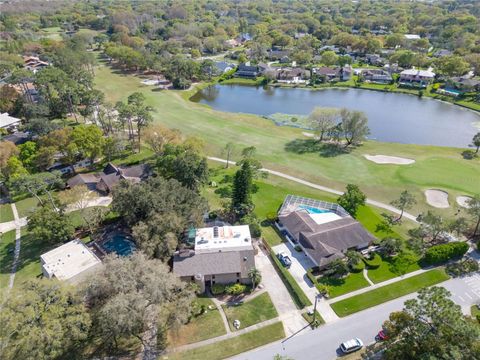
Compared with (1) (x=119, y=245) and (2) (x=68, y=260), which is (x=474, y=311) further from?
(2) (x=68, y=260)

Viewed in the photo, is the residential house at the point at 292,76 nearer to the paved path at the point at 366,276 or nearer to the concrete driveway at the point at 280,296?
the concrete driveway at the point at 280,296

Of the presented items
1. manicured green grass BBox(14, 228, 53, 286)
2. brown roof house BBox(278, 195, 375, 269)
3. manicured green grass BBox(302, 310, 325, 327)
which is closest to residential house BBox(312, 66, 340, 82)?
brown roof house BBox(278, 195, 375, 269)

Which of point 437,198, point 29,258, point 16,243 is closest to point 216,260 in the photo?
point 29,258

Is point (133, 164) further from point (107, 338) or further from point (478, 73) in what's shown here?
point (478, 73)

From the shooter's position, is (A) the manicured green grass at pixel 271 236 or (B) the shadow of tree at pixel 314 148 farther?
(B) the shadow of tree at pixel 314 148

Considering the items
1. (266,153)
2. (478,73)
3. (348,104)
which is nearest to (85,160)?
(266,153)

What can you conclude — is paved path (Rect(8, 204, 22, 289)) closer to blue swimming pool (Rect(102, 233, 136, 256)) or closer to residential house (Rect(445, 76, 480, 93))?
blue swimming pool (Rect(102, 233, 136, 256))

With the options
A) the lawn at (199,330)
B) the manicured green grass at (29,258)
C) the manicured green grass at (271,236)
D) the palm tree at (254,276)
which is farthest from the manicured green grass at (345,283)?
the manicured green grass at (29,258)
